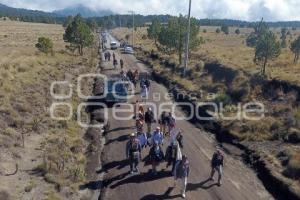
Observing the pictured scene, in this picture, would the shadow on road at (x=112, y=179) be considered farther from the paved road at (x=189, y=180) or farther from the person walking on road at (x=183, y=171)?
the person walking on road at (x=183, y=171)

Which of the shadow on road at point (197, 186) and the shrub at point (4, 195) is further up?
the shrub at point (4, 195)

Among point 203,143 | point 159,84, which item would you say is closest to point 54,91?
point 159,84

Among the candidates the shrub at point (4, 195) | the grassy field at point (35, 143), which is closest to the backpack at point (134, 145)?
the grassy field at point (35, 143)

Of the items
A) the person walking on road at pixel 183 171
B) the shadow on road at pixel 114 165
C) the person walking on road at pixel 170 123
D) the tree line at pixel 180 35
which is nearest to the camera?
the person walking on road at pixel 183 171

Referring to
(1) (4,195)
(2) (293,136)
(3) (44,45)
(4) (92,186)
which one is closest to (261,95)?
(2) (293,136)

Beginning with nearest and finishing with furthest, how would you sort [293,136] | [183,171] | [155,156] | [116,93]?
[183,171] → [155,156] → [293,136] → [116,93]

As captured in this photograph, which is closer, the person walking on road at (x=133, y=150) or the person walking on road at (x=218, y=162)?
the person walking on road at (x=218, y=162)

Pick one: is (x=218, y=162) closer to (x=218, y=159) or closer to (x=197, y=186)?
(x=218, y=159)
